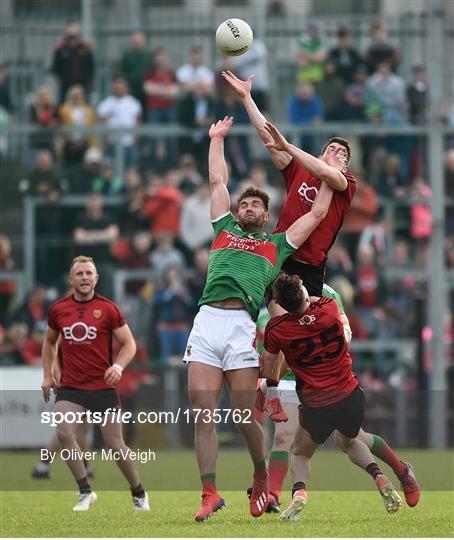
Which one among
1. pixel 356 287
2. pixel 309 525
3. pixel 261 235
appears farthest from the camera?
pixel 356 287

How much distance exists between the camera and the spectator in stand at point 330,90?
80.5 feet

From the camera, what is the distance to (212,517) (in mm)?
11781

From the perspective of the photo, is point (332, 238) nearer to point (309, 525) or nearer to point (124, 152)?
point (309, 525)

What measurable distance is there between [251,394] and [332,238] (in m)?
1.41

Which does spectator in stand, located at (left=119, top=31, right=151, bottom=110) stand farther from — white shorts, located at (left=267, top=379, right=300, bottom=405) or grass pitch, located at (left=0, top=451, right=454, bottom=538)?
white shorts, located at (left=267, top=379, right=300, bottom=405)

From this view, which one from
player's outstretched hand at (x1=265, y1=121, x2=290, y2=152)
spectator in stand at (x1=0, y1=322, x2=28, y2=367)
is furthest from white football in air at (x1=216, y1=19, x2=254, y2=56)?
spectator in stand at (x1=0, y1=322, x2=28, y2=367)

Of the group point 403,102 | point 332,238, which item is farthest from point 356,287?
point 332,238

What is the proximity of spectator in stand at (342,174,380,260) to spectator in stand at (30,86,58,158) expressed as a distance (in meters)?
5.03

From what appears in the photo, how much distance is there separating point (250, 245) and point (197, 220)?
37.3ft

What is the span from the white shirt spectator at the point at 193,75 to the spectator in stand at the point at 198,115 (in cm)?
16

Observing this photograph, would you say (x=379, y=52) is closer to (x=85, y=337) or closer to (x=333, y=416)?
(x=85, y=337)

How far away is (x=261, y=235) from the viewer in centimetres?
1183

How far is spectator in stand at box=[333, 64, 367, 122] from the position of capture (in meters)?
24.5

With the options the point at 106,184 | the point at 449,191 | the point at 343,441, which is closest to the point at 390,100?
the point at 449,191
